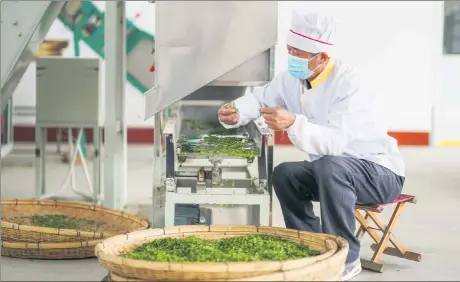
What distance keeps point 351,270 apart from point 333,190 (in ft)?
1.20

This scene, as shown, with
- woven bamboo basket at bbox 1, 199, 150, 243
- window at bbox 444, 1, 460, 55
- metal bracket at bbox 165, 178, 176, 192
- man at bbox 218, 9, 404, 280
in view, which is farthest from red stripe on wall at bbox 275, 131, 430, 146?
metal bracket at bbox 165, 178, 176, 192

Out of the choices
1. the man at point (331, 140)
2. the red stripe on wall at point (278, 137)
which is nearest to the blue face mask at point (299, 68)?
the man at point (331, 140)

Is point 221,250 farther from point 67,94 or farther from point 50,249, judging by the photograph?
point 67,94

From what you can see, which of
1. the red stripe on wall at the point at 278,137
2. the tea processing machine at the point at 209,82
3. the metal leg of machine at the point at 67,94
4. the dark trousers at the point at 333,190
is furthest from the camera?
the red stripe on wall at the point at 278,137

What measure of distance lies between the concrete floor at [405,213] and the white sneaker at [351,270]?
48mm

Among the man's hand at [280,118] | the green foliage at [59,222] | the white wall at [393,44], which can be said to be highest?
the white wall at [393,44]

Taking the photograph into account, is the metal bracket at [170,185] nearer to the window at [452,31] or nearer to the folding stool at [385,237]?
the folding stool at [385,237]

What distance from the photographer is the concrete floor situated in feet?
11.3

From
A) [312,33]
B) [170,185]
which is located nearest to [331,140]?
[312,33]

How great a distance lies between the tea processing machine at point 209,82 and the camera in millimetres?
2932

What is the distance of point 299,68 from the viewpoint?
3.28m

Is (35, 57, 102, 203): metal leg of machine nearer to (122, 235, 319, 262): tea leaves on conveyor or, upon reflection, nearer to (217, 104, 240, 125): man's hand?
(217, 104, 240, 125): man's hand

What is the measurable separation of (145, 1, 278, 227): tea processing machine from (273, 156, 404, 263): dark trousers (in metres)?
0.13

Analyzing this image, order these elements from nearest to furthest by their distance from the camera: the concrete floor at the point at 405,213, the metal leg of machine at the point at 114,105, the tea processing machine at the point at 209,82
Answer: the tea processing machine at the point at 209,82 < the concrete floor at the point at 405,213 < the metal leg of machine at the point at 114,105
